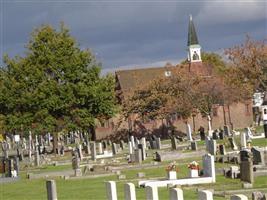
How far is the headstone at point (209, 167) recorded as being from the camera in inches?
920

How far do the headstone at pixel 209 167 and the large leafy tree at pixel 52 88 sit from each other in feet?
100

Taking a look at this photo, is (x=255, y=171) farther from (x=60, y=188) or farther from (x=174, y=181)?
(x=60, y=188)

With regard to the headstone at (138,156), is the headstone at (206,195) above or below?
below

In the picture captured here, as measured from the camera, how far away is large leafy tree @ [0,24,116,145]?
2121 inches

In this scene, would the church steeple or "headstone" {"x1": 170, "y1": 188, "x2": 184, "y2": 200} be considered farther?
the church steeple

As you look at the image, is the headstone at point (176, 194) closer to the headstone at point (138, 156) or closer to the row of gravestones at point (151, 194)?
the row of gravestones at point (151, 194)

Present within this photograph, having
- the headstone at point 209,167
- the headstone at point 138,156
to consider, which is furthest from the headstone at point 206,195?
the headstone at point 138,156

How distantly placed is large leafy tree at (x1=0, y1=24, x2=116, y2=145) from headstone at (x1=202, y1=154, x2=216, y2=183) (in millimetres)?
30571

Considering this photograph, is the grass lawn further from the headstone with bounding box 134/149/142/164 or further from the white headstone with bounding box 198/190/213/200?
the white headstone with bounding box 198/190/213/200

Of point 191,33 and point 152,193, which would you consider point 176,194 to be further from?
point 191,33

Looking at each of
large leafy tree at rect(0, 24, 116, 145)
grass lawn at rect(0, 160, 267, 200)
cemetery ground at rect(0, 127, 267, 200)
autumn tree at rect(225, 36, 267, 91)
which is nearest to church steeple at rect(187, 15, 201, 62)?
autumn tree at rect(225, 36, 267, 91)

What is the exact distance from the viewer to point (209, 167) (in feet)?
77.3

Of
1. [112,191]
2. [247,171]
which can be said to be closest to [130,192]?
[112,191]

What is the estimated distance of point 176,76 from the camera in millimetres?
68312
